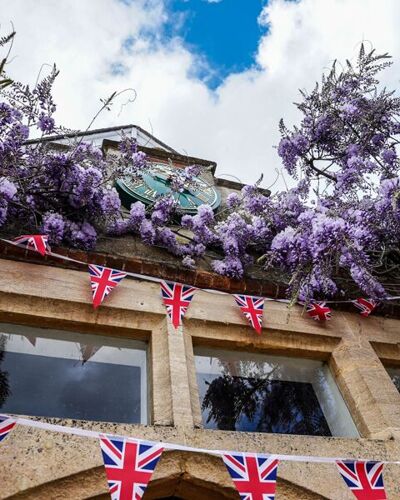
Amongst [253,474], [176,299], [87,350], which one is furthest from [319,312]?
[253,474]

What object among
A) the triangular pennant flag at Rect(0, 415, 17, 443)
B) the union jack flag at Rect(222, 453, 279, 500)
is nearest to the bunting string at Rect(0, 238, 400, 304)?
the triangular pennant flag at Rect(0, 415, 17, 443)

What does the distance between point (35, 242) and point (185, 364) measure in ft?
4.46

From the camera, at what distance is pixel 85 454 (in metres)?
2.32

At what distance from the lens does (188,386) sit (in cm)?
290

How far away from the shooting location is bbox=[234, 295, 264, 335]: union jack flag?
3533mm

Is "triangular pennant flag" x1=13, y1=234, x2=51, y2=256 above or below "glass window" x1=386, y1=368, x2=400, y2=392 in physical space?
above

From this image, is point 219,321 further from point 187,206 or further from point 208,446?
point 187,206

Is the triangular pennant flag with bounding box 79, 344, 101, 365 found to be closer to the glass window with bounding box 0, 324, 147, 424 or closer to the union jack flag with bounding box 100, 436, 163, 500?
the glass window with bounding box 0, 324, 147, 424

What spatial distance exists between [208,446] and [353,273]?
6.40 feet

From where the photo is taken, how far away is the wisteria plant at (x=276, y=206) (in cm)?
384

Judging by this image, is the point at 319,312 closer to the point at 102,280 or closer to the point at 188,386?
the point at 188,386

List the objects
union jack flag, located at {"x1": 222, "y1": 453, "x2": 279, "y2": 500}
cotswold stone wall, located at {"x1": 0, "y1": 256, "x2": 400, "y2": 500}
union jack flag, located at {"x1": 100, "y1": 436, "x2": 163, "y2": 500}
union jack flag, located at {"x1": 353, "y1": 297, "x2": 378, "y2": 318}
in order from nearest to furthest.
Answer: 1. union jack flag, located at {"x1": 100, "y1": 436, "x2": 163, "y2": 500}
2. union jack flag, located at {"x1": 222, "y1": 453, "x2": 279, "y2": 500}
3. cotswold stone wall, located at {"x1": 0, "y1": 256, "x2": 400, "y2": 500}
4. union jack flag, located at {"x1": 353, "y1": 297, "x2": 378, "y2": 318}

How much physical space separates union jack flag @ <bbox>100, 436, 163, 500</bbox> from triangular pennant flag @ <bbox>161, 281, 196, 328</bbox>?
4.17ft

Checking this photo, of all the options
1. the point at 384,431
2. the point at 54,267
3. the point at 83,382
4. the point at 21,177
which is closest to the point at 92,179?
the point at 21,177
